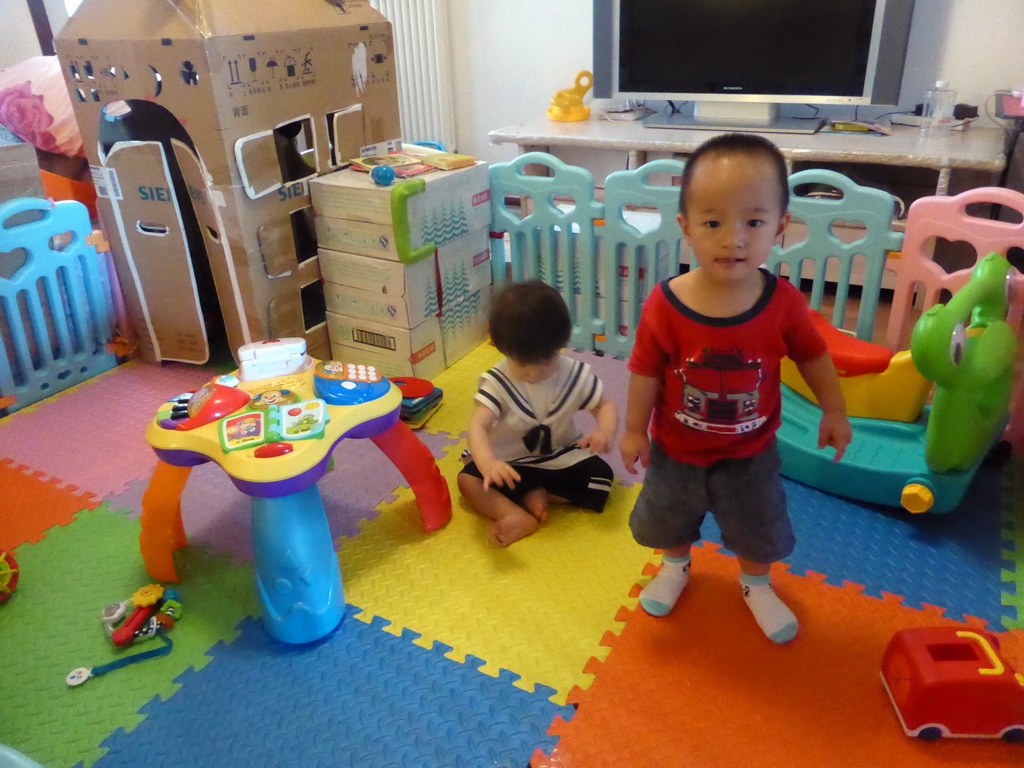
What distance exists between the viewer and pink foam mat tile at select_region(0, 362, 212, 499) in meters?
1.66

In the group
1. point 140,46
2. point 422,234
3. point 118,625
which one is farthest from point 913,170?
point 118,625

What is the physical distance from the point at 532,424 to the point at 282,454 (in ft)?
1.56

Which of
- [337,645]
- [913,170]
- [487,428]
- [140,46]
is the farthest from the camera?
[913,170]

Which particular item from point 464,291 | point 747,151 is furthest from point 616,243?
point 747,151

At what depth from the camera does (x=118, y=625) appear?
1208 millimetres

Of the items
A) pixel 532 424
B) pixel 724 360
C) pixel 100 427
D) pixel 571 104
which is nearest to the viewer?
pixel 724 360

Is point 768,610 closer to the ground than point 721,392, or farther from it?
closer to the ground

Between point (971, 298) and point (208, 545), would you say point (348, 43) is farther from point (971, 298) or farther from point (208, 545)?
point (971, 298)

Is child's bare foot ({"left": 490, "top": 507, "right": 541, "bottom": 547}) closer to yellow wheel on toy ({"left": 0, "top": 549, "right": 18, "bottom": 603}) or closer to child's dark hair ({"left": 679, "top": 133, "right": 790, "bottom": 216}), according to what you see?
child's dark hair ({"left": 679, "top": 133, "right": 790, "bottom": 216})

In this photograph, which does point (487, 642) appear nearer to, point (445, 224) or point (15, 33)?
point (445, 224)

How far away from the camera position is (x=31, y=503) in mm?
1553

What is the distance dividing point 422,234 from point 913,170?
1678mm

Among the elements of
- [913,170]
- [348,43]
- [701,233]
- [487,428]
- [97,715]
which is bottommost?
[97,715]

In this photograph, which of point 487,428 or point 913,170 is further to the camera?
point 913,170
